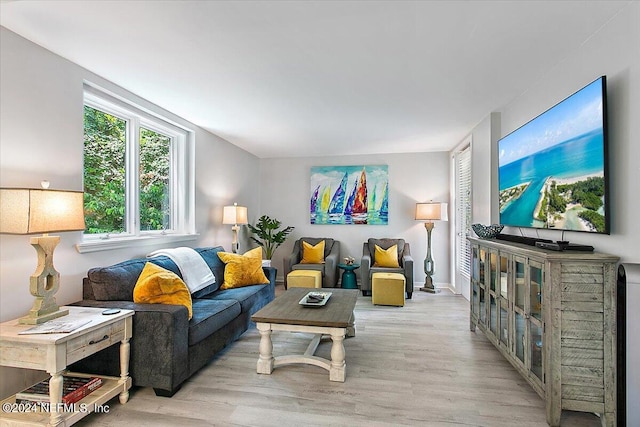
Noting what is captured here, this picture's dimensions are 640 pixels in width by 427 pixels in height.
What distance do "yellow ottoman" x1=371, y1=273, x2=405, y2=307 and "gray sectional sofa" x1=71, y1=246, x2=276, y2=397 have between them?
6.93 feet

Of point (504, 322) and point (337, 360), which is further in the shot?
point (504, 322)

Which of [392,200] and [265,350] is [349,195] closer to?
[392,200]

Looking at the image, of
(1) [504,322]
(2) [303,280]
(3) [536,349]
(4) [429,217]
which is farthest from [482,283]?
(2) [303,280]

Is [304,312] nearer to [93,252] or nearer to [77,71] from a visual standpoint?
[93,252]

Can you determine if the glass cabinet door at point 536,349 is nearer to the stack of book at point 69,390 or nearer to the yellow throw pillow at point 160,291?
the yellow throw pillow at point 160,291

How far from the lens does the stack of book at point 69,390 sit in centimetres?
187

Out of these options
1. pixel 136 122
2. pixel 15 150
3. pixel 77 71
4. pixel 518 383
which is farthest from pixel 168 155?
pixel 518 383

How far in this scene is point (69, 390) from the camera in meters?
1.95

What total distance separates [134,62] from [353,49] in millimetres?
1674

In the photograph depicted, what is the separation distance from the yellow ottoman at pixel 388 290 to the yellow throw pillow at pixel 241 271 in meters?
1.58

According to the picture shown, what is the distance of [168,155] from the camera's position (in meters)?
3.93

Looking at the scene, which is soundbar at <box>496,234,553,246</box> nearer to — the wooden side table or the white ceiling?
the white ceiling

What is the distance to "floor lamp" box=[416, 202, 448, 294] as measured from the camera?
5275 millimetres

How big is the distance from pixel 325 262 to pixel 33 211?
3.95 meters
